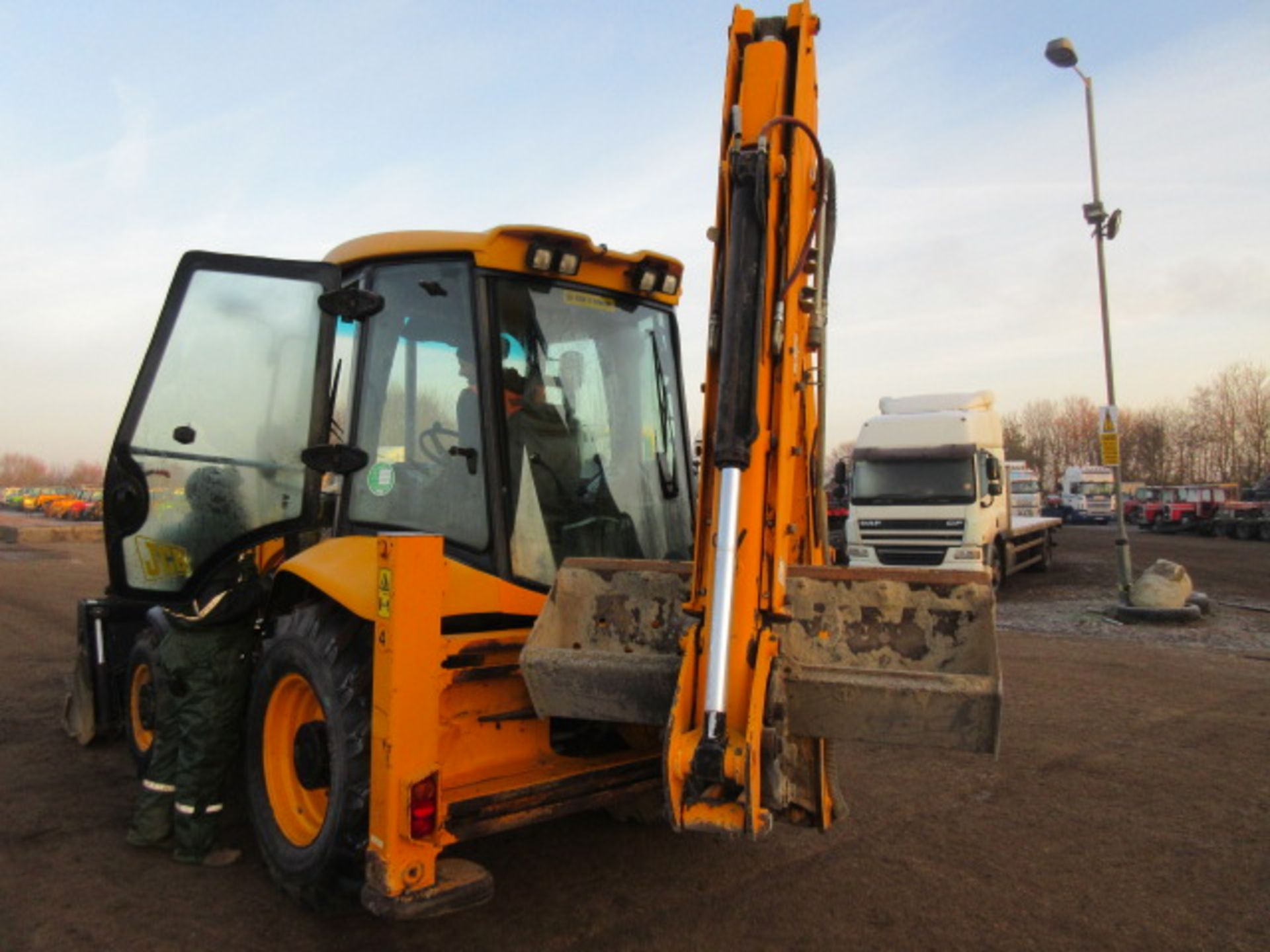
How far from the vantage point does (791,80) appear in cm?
322

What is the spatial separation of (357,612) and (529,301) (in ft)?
4.80

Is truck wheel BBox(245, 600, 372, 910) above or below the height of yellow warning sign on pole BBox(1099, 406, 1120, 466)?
below

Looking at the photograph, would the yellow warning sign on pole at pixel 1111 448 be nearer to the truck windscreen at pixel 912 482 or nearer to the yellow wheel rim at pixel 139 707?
the truck windscreen at pixel 912 482

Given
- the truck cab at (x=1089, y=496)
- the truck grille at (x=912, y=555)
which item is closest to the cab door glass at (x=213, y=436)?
the truck grille at (x=912, y=555)

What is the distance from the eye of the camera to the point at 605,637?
3484mm

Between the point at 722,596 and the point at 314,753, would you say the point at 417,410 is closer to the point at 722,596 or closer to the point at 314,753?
the point at 314,753

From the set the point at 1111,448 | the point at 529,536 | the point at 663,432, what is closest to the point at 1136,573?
the point at 1111,448

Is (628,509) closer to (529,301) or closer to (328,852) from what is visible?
(529,301)

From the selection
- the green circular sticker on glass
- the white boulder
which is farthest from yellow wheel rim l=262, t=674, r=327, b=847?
the white boulder

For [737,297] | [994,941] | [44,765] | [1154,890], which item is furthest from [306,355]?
[1154,890]

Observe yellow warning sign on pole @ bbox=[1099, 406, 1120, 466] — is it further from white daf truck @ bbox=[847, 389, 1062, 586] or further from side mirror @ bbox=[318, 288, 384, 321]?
side mirror @ bbox=[318, 288, 384, 321]

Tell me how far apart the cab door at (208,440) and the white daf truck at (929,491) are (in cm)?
1119

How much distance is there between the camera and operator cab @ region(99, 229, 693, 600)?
3770 mm

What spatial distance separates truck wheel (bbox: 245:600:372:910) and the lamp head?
40.8ft
